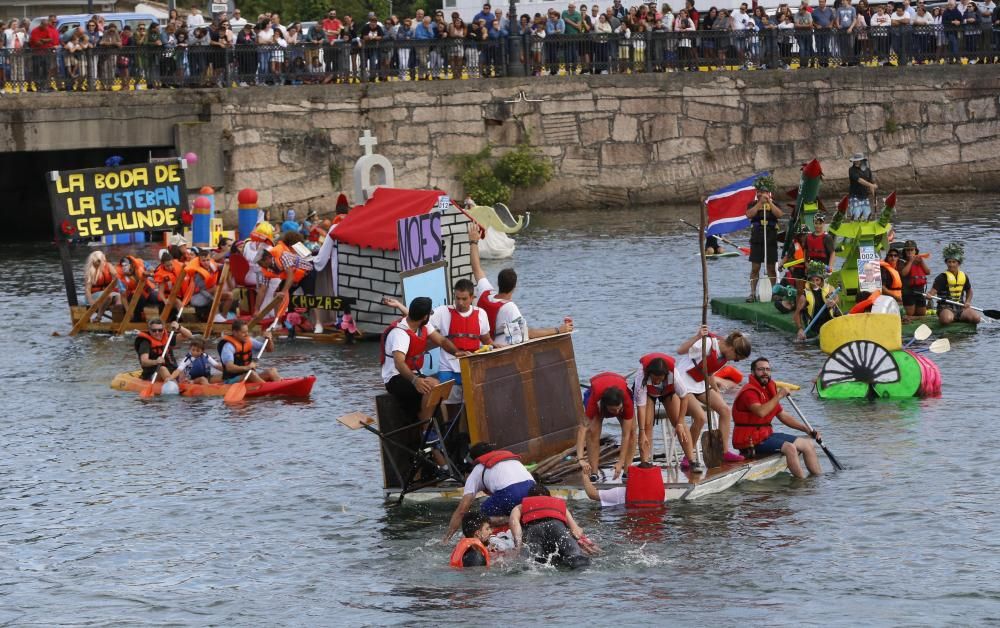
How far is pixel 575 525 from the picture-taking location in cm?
1437

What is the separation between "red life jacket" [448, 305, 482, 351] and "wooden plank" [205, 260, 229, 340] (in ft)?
36.4

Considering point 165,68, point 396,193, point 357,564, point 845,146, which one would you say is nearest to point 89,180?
point 396,193

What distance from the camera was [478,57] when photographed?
41906 millimetres

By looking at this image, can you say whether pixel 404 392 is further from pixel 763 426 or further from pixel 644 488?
pixel 763 426

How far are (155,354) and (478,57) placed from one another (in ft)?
67.0

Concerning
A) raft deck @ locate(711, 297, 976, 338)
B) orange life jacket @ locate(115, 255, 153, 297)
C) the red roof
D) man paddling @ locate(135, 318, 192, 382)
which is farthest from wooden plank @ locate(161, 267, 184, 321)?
raft deck @ locate(711, 297, 976, 338)

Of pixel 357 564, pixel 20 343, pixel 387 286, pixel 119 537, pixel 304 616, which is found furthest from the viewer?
pixel 20 343

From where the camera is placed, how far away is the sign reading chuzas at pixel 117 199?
28531 millimetres

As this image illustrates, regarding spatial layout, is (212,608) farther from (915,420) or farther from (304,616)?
(915,420)

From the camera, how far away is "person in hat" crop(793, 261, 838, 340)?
79.8ft

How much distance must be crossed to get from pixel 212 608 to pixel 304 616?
0.86 metres

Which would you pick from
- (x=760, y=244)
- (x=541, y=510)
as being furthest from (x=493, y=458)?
(x=760, y=244)

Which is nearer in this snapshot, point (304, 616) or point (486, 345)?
point (304, 616)

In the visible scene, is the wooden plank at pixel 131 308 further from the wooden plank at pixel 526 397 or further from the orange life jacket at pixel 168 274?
the wooden plank at pixel 526 397
